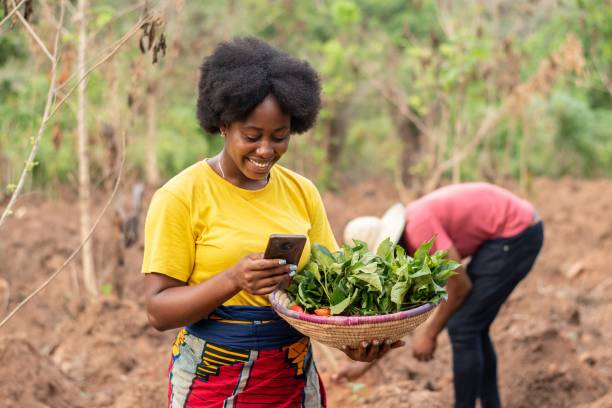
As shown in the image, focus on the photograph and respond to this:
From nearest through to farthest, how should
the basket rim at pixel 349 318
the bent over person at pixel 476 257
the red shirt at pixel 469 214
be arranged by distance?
the basket rim at pixel 349 318 → the red shirt at pixel 469 214 → the bent over person at pixel 476 257

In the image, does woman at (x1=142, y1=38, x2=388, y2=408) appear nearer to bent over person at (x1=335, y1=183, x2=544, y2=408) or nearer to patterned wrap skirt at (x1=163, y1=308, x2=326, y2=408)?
patterned wrap skirt at (x1=163, y1=308, x2=326, y2=408)

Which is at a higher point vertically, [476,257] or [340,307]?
[340,307]

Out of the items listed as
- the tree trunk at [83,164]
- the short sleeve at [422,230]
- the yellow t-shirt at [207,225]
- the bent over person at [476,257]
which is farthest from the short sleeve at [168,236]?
the tree trunk at [83,164]

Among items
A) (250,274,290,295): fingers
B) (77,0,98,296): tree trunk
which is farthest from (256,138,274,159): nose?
(77,0,98,296): tree trunk

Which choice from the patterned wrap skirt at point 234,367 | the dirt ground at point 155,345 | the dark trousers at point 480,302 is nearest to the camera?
the patterned wrap skirt at point 234,367

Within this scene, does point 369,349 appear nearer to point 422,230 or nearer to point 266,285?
point 266,285

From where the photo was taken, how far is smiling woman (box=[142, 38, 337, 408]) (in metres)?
2.21

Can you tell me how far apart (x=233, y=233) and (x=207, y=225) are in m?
0.08

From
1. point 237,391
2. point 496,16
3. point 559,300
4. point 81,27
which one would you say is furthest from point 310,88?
point 496,16

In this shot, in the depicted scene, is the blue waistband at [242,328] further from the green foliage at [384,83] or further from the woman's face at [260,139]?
the green foliage at [384,83]

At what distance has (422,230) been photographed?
3699 mm

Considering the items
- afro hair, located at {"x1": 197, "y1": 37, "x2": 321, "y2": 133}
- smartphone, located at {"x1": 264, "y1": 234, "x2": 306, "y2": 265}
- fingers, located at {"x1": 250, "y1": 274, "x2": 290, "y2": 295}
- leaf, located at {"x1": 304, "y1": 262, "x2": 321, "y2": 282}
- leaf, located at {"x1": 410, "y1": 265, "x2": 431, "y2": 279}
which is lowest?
leaf, located at {"x1": 410, "y1": 265, "x2": 431, "y2": 279}

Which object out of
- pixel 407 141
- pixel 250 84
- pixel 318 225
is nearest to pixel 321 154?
pixel 407 141

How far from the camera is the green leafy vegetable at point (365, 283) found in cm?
229
